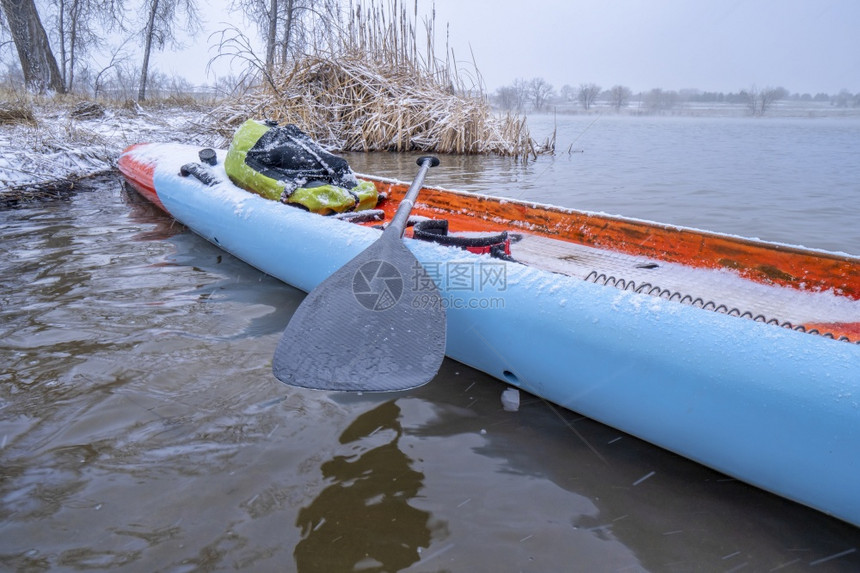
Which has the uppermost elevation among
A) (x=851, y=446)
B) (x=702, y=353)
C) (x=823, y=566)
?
(x=702, y=353)

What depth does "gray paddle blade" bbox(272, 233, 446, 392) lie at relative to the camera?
1737 mm

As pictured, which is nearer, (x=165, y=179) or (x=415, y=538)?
(x=415, y=538)

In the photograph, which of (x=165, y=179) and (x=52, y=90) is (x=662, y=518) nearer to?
(x=165, y=179)

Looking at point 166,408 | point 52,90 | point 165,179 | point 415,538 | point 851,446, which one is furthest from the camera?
point 52,90

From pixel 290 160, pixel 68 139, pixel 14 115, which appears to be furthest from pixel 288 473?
A: pixel 14 115

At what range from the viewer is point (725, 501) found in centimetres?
158

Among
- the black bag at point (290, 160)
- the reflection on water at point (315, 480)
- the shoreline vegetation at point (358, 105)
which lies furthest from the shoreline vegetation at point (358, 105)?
the reflection on water at point (315, 480)

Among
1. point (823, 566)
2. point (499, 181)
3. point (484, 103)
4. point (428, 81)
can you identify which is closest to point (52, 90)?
point (428, 81)

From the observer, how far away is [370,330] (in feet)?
6.32

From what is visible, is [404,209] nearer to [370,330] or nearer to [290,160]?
[370,330]

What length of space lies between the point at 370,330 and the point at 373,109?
7.42m

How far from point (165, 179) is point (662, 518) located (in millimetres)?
4147

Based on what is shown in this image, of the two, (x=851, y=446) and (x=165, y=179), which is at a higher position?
(x=165, y=179)

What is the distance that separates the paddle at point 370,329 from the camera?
1.74 m
